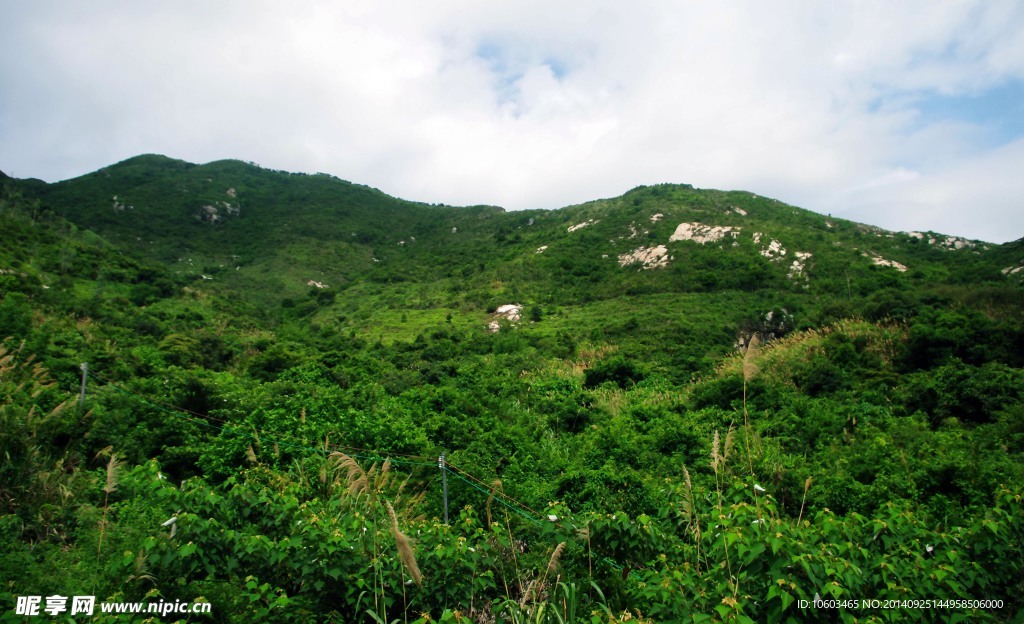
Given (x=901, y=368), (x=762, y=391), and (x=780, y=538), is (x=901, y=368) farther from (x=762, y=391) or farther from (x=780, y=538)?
(x=780, y=538)

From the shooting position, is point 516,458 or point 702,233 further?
point 702,233

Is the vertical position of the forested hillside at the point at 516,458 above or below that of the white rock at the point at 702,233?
below

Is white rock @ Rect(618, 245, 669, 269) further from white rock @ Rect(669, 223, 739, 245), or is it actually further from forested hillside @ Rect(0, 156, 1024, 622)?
forested hillside @ Rect(0, 156, 1024, 622)

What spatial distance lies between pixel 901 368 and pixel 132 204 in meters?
85.5

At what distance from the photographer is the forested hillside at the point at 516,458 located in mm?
3711

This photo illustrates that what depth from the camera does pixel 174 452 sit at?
865 cm

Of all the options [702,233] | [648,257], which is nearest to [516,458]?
[648,257]

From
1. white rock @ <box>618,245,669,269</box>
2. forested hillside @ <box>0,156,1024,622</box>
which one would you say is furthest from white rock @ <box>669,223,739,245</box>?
forested hillside @ <box>0,156,1024,622</box>

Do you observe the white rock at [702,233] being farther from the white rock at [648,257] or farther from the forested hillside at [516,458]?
the forested hillside at [516,458]

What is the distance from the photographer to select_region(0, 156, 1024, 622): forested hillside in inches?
146

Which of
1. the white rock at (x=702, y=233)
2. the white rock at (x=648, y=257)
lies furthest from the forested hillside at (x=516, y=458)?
the white rock at (x=702, y=233)

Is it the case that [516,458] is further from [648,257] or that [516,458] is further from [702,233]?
[702,233]

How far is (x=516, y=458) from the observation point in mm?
10578

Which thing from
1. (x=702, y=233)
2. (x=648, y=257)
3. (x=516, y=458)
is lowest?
(x=516, y=458)
